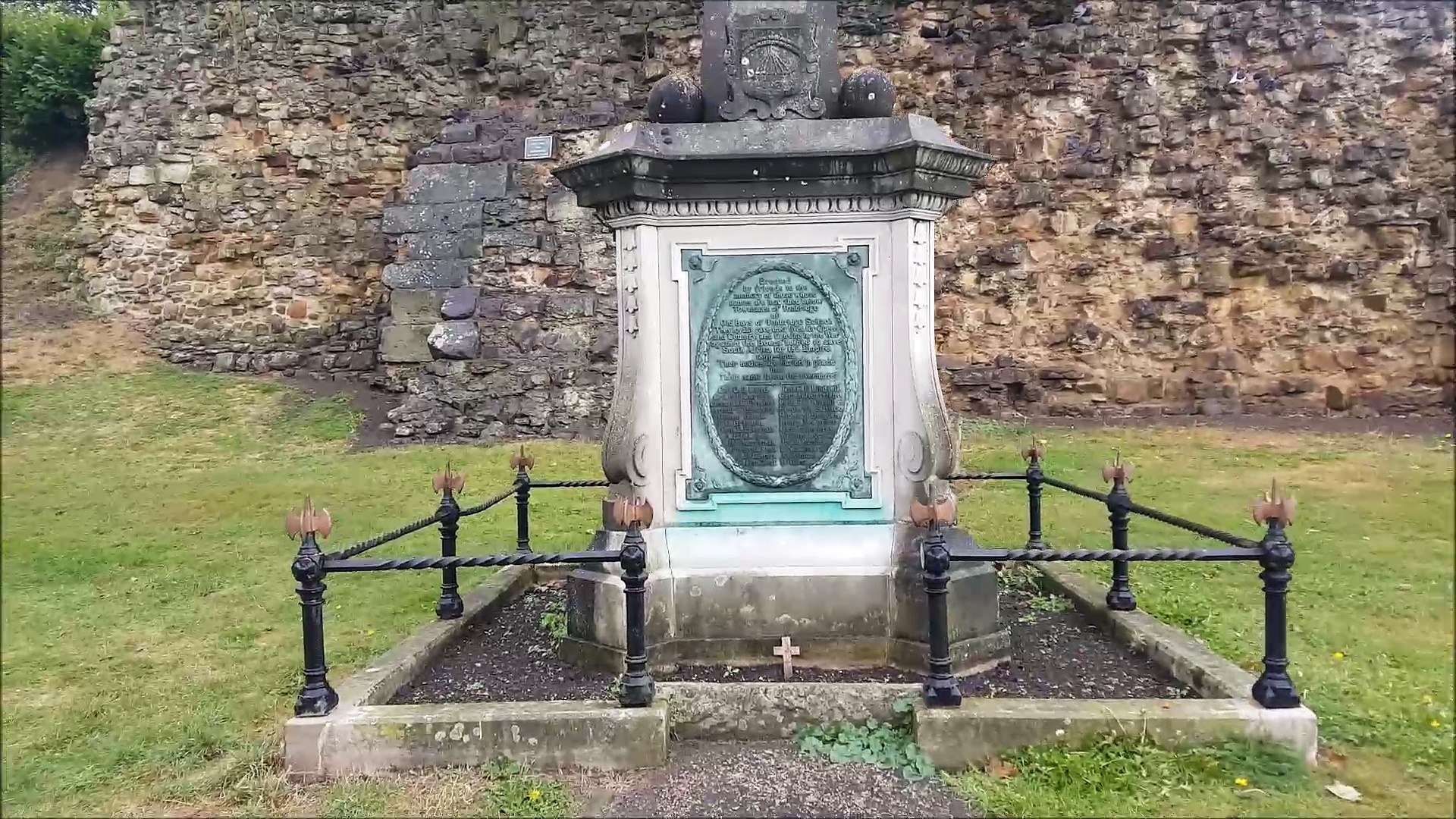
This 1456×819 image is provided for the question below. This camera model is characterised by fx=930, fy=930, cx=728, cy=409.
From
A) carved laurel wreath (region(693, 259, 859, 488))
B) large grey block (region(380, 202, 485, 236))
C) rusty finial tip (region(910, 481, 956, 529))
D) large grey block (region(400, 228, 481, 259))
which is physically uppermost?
large grey block (region(380, 202, 485, 236))

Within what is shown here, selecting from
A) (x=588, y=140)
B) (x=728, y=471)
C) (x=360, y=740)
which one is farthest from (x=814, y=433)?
(x=588, y=140)

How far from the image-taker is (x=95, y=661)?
532 cm

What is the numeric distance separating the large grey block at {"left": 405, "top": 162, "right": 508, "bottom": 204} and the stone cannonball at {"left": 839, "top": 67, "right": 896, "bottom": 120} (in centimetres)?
1079

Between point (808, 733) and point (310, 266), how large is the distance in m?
14.4

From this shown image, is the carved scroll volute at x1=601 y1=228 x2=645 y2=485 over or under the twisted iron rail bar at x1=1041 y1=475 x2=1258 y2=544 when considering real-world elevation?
over

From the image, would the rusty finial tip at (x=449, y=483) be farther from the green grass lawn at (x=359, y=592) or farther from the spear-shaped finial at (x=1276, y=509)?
the spear-shaped finial at (x=1276, y=509)

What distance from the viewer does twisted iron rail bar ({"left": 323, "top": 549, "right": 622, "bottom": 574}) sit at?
3727mm

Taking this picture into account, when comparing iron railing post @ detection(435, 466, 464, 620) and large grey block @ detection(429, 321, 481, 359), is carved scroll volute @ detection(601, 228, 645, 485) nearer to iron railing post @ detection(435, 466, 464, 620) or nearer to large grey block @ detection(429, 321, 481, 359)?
iron railing post @ detection(435, 466, 464, 620)

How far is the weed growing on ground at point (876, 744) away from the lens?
3619 mm

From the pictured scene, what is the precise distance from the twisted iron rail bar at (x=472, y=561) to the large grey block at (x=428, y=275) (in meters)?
10.5

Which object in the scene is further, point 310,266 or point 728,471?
point 310,266

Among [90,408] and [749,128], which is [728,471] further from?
[90,408]

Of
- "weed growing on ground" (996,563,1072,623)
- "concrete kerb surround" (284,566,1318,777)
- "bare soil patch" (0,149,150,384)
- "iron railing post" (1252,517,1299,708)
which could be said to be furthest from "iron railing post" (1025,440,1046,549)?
"bare soil patch" (0,149,150,384)

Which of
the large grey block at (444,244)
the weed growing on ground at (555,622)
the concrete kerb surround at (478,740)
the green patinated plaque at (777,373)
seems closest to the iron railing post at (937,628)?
the green patinated plaque at (777,373)
